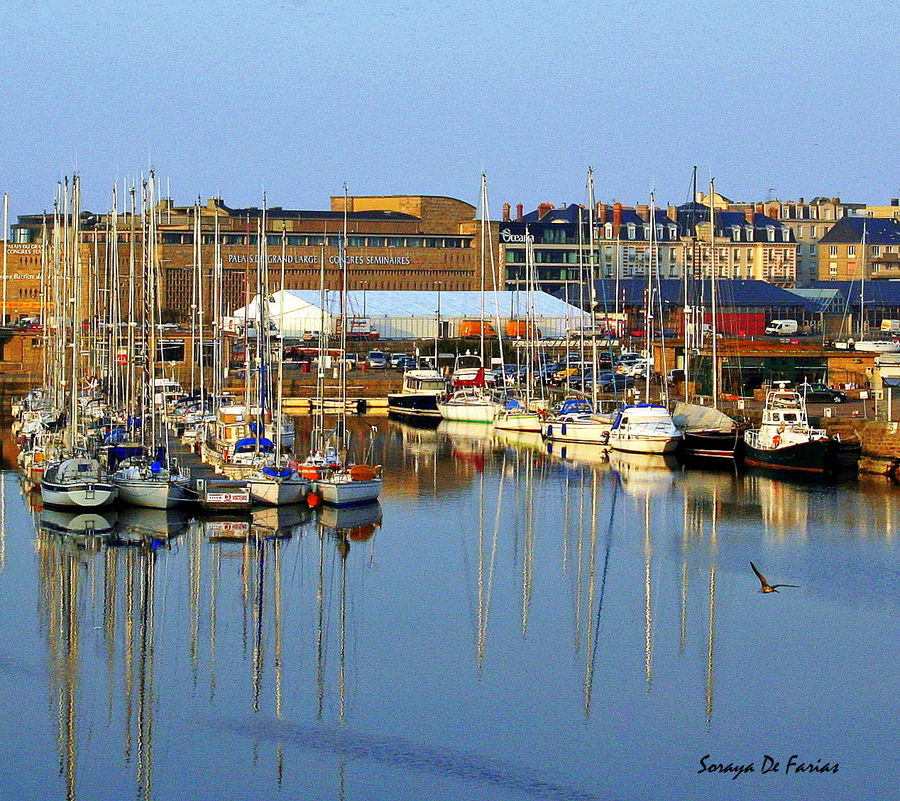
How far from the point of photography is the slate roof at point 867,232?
131 meters

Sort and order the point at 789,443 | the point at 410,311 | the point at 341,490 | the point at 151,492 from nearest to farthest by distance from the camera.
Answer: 1. the point at 151,492
2. the point at 341,490
3. the point at 789,443
4. the point at 410,311

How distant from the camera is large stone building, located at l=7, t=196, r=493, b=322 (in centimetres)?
11406

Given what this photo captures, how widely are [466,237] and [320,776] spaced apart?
105 metres

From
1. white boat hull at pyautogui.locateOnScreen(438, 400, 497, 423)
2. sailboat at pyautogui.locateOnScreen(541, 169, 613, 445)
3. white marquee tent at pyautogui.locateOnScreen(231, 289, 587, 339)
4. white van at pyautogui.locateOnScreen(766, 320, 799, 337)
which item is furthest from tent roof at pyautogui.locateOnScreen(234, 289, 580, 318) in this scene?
sailboat at pyautogui.locateOnScreen(541, 169, 613, 445)

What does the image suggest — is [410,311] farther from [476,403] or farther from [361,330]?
[476,403]

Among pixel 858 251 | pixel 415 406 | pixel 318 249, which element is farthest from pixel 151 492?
pixel 858 251

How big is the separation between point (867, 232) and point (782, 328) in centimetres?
3810

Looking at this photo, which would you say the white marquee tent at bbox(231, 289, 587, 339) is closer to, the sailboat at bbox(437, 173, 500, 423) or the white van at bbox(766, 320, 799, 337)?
the white van at bbox(766, 320, 799, 337)

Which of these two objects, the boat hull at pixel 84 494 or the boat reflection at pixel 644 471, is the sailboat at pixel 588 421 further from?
the boat hull at pixel 84 494

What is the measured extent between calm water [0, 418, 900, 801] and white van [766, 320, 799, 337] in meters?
55.0

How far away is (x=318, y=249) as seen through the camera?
392 feet

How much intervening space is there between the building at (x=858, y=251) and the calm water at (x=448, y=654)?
299ft

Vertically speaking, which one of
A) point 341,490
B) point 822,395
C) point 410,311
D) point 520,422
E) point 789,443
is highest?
point 410,311

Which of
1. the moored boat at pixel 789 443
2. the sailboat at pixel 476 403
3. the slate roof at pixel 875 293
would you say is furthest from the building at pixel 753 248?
the moored boat at pixel 789 443
